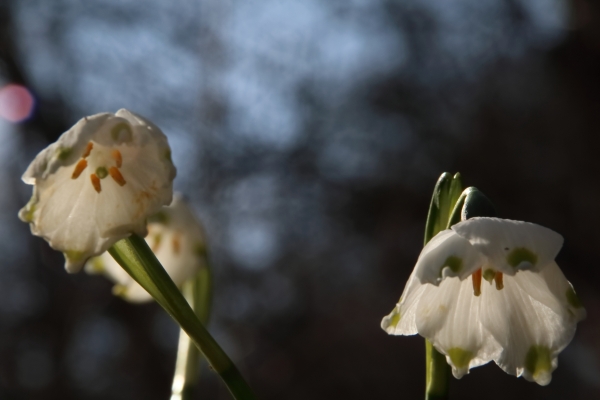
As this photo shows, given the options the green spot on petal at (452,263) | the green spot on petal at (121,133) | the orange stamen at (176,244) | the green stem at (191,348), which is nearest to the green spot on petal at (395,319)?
the green spot on petal at (452,263)

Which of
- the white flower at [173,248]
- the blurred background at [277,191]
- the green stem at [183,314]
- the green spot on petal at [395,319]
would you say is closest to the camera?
the green stem at [183,314]

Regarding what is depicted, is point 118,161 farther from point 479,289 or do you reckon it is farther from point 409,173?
point 409,173

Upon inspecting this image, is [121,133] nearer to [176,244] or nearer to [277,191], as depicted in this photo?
[176,244]

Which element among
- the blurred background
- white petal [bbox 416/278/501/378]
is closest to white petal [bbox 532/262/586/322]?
white petal [bbox 416/278/501/378]

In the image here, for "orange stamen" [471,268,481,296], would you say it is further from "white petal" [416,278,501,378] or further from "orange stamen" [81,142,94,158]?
Answer: "orange stamen" [81,142,94,158]

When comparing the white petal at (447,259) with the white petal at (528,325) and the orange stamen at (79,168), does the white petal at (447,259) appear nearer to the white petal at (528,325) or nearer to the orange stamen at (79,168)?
the white petal at (528,325)

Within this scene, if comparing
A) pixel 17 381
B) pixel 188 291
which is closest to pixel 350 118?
pixel 17 381
